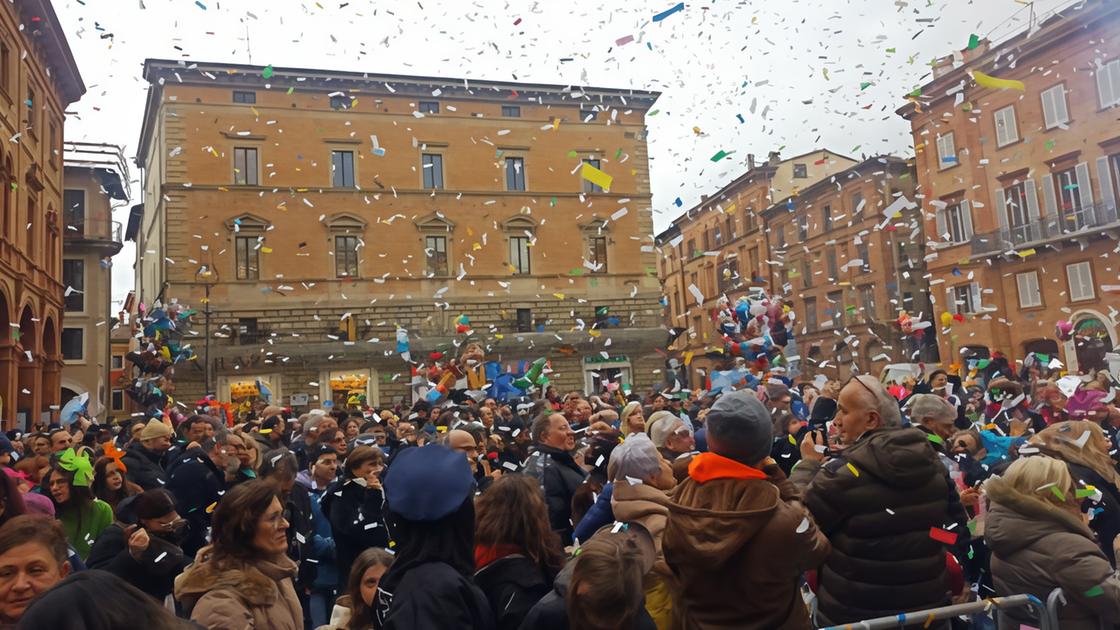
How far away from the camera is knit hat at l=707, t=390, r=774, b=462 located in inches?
102

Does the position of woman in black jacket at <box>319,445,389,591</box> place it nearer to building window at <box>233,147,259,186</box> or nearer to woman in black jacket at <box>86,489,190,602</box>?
woman in black jacket at <box>86,489,190,602</box>

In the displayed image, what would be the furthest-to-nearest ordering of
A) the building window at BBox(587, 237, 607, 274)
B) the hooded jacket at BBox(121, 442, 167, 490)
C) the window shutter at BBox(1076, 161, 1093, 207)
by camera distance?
the building window at BBox(587, 237, 607, 274) < the window shutter at BBox(1076, 161, 1093, 207) < the hooded jacket at BBox(121, 442, 167, 490)

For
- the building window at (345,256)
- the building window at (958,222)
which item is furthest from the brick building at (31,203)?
the building window at (958,222)

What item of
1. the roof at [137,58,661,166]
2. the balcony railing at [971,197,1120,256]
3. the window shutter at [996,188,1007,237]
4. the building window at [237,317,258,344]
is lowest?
the building window at [237,317,258,344]

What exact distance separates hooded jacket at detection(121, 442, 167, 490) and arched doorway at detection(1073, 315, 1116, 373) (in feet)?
81.2

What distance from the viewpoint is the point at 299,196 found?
2891cm

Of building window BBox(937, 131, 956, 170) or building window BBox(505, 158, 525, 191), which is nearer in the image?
building window BBox(937, 131, 956, 170)

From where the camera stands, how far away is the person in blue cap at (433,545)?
227cm

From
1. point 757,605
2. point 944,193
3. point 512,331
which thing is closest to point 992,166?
point 944,193

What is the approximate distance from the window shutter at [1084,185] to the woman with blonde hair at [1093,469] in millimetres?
23746

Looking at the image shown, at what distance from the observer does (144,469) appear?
5.79 metres

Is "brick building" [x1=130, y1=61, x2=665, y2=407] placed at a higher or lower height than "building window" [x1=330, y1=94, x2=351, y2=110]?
lower

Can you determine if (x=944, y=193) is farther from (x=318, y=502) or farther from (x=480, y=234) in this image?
(x=318, y=502)

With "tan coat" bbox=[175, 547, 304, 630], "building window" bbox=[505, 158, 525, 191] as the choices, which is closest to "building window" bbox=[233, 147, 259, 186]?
"building window" bbox=[505, 158, 525, 191]
